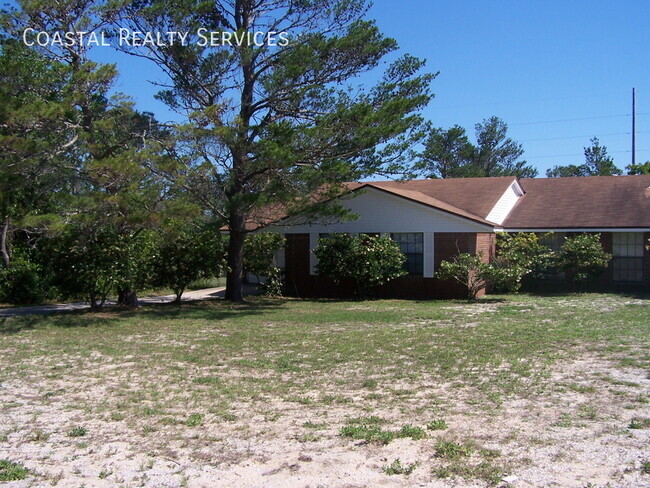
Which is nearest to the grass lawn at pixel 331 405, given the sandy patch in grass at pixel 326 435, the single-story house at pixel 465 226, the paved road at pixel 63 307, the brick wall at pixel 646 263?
the sandy patch in grass at pixel 326 435

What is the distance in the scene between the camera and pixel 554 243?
76.7 feet

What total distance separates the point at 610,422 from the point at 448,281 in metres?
14.9

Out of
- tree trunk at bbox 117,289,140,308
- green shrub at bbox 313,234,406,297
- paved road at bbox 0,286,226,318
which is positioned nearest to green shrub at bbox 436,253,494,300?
green shrub at bbox 313,234,406,297

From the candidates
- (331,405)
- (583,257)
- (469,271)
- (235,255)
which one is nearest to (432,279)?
(469,271)

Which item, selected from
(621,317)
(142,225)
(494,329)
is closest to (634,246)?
(621,317)

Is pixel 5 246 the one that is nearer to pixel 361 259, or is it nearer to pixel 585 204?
pixel 361 259

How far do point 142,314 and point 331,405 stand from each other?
409 inches

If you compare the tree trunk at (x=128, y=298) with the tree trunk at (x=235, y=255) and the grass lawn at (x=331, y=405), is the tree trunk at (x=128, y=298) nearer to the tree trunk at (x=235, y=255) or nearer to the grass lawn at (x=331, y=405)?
the tree trunk at (x=235, y=255)

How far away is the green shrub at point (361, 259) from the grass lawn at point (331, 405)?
732cm

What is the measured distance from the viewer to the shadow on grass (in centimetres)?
1452

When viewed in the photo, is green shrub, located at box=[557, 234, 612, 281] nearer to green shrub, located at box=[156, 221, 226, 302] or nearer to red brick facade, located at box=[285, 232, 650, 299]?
red brick facade, located at box=[285, 232, 650, 299]

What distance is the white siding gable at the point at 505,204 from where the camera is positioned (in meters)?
23.2

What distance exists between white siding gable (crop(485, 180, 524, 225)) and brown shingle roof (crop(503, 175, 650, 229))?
0.21m

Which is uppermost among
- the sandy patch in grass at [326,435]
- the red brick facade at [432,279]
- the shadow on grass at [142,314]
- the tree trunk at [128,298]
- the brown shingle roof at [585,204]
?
the brown shingle roof at [585,204]
